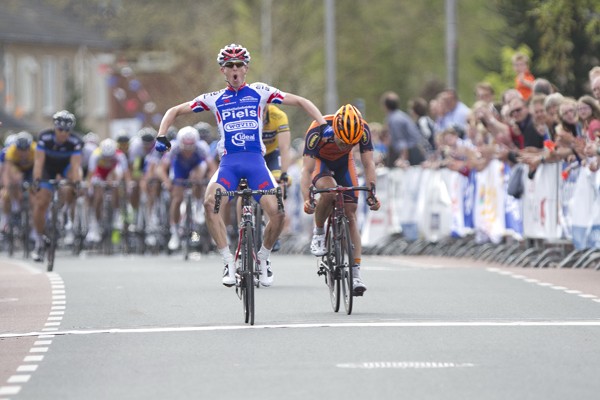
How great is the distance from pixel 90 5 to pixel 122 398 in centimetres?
7206

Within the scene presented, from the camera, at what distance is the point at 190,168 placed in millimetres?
27797

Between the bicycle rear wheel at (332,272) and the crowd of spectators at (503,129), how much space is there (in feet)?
15.7

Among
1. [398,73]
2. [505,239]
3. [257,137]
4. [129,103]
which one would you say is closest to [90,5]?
[129,103]

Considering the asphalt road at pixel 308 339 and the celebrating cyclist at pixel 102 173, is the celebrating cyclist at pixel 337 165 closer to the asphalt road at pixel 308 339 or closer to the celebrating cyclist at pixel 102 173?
the asphalt road at pixel 308 339

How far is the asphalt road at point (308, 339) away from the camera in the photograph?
10.8 metres

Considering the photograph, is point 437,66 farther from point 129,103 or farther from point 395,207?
point 395,207

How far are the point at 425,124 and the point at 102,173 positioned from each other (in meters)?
6.47

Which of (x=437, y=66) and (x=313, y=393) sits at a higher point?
(x=437, y=66)

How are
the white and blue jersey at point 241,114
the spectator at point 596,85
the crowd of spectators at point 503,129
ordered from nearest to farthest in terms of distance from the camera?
the white and blue jersey at point 241,114 → the spectator at point 596,85 → the crowd of spectators at point 503,129

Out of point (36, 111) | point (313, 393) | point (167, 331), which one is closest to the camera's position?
point (313, 393)

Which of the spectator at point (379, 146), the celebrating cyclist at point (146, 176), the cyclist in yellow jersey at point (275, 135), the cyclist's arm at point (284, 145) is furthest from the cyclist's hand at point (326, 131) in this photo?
the spectator at point (379, 146)

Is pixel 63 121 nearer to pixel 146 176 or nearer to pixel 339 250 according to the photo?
pixel 146 176

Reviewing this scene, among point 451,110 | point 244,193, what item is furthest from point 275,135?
point 451,110

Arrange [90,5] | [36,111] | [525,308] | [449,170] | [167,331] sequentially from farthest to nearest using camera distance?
1. [90,5]
2. [36,111]
3. [449,170]
4. [525,308]
5. [167,331]
